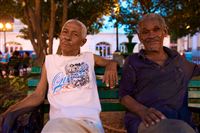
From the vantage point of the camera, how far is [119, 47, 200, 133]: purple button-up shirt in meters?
2.91

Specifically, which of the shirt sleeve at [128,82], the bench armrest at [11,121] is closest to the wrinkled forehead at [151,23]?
the shirt sleeve at [128,82]

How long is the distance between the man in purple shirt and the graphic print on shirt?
13.6 inches

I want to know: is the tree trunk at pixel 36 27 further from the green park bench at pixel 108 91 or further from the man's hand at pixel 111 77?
the man's hand at pixel 111 77

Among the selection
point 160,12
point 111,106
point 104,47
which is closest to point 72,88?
point 111,106

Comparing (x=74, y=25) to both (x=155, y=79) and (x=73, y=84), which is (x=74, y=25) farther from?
(x=155, y=79)

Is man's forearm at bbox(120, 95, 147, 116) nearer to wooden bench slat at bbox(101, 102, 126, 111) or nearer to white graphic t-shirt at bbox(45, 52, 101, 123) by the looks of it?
white graphic t-shirt at bbox(45, 52, 101, 123)

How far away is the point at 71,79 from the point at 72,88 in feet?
0.27

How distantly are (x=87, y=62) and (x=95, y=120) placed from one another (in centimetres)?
55

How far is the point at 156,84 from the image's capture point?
9.62 feet

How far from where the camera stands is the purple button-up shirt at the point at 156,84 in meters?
2.91

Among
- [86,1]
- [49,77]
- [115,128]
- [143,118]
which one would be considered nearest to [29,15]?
[86,1]

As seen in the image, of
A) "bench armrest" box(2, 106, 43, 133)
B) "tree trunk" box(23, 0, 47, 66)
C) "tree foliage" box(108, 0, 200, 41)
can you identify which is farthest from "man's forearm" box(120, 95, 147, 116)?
"tree foliage" box(108, 0, 200, 41)

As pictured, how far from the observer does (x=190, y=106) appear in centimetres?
305

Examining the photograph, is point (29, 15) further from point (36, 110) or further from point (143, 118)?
point (143, 118)
